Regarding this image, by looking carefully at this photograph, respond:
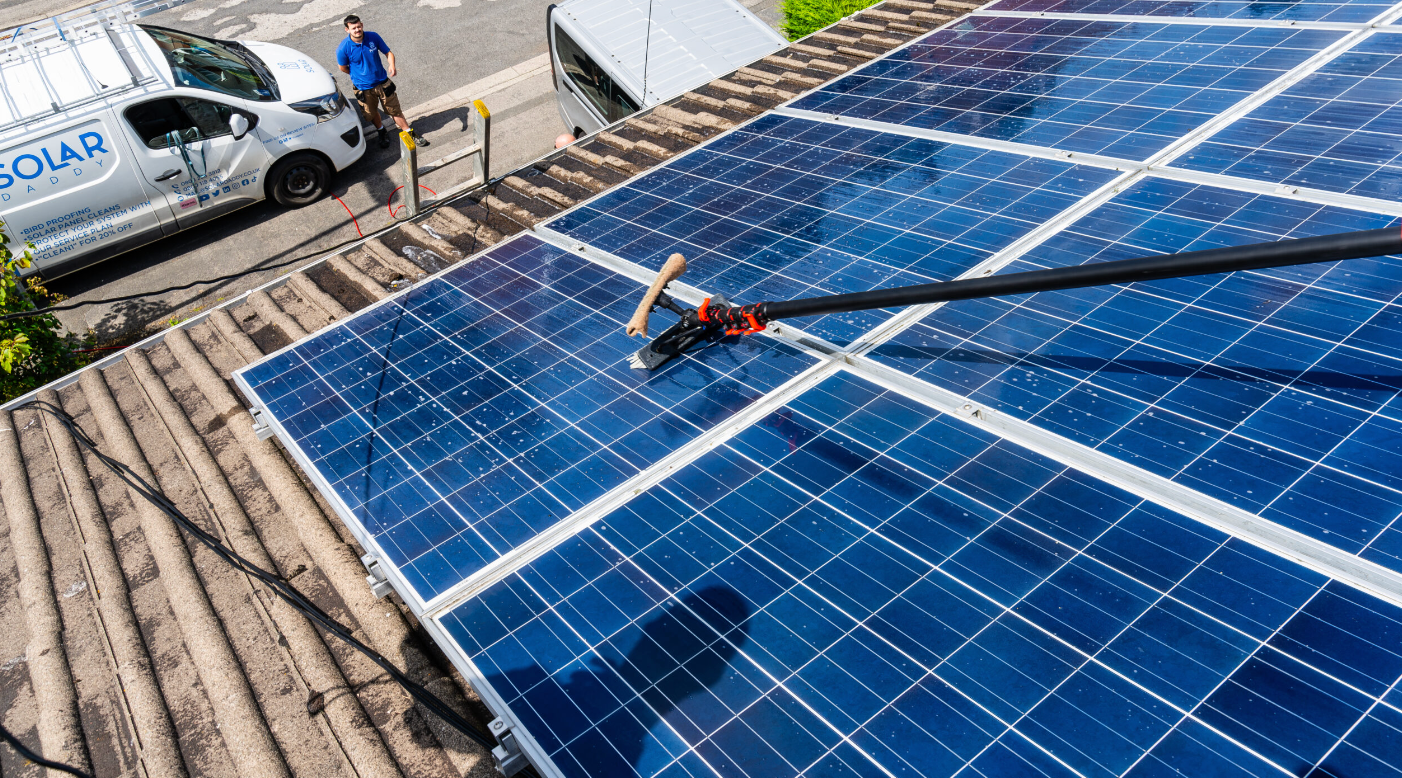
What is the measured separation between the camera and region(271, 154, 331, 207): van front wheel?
1608 cm

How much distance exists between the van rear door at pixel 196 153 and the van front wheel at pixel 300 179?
1.05 feet

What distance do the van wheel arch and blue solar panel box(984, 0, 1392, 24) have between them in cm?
1206

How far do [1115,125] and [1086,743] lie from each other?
19.8 feet

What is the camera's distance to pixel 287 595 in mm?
5691

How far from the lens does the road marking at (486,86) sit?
65.2 feet

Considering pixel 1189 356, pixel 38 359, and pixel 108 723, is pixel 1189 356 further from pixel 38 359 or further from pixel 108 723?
pixel 38 359

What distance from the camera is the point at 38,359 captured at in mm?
10703

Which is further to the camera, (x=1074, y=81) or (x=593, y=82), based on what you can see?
(x=593, y=82)

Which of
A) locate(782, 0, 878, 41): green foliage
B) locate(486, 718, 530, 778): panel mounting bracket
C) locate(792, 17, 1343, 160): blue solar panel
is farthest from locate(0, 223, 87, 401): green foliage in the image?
locate(782, 0, 878, 41): green foliage

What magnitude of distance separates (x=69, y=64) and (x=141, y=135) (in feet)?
5.02

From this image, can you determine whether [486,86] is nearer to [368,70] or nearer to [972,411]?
[368,70]

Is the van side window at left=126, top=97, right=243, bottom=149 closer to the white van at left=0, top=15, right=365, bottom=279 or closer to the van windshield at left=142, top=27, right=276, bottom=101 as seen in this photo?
the white van at left=0, top=15, right=365, bottom=279

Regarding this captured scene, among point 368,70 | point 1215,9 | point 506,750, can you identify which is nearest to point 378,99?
point 368,70

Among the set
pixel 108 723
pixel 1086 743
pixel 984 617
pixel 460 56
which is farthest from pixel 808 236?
pixel 460 56
